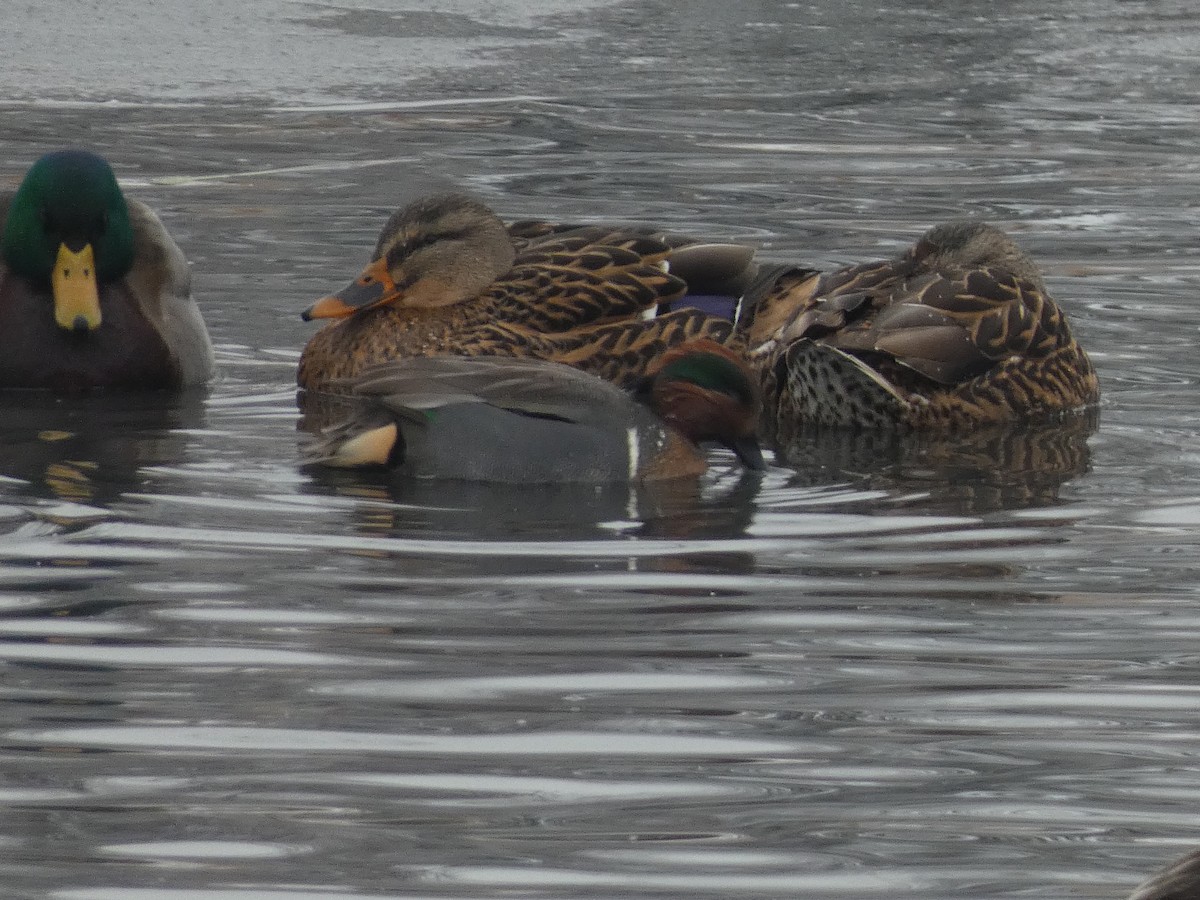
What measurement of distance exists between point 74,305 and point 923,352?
284 cm

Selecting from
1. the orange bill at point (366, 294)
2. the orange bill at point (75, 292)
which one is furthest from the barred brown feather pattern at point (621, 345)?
the orange bill at point (75, 292)

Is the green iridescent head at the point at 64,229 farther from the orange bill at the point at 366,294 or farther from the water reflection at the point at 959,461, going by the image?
the water reflection at the point at 959,461

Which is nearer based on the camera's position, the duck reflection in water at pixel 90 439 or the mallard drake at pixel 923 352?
the duck reflection in water at pixel 90 439

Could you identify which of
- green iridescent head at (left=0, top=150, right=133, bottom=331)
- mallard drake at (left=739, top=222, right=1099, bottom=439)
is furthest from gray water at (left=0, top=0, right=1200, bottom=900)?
green iridescent head at (left=0, top=150, right=133, bottom=331)

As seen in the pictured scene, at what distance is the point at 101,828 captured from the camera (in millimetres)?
3918

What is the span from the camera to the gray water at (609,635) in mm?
3887

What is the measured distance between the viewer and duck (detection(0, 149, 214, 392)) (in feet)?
27.9

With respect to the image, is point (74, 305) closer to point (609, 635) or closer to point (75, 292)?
point (75, 292)

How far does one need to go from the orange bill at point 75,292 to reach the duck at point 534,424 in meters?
1.60

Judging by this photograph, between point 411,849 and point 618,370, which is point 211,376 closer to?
point 618,370

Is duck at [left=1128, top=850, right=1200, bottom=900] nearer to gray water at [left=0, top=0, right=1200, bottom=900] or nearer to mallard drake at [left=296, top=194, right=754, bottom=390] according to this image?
gray water at [left=0, top=0, right=1200, bottom=900]

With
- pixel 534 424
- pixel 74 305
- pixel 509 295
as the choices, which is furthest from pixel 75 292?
pixel 534 424

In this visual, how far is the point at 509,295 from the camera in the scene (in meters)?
8.63

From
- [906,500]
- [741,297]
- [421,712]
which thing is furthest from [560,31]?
[421,712]
